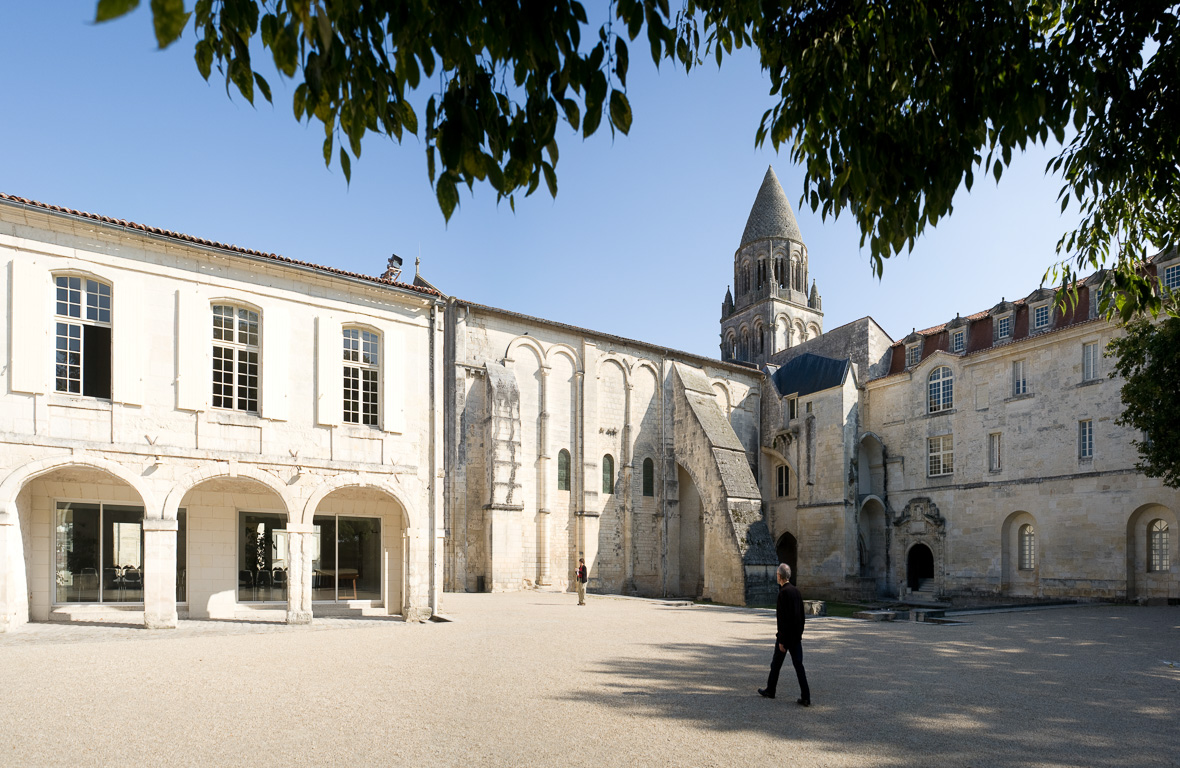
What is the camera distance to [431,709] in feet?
29.1

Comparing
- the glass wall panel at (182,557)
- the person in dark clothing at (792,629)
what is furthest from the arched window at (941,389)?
the glass wall panel at (182,557)

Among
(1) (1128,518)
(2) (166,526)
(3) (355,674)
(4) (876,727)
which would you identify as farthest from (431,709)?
(1) (1128,518)

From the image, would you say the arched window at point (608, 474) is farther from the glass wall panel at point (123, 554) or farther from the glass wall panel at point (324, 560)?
the glass wall panel at point (123, 554)

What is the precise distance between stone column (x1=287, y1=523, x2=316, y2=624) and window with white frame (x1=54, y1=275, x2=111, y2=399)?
4772 millimetres

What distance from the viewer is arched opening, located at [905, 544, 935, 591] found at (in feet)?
114

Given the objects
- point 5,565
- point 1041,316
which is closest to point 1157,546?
point 1041,316

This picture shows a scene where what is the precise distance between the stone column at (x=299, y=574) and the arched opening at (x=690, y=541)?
70.3 ft

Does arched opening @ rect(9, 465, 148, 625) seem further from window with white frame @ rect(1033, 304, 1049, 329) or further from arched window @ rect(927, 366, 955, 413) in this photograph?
window with white frame @ rect(1033, 304, 1049, 329)

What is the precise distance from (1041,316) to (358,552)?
89.7 ft

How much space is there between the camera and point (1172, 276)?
26.7 m

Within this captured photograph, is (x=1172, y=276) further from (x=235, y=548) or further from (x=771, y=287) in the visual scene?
(x=235, y=548)

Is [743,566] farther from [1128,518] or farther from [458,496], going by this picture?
[1128,518]

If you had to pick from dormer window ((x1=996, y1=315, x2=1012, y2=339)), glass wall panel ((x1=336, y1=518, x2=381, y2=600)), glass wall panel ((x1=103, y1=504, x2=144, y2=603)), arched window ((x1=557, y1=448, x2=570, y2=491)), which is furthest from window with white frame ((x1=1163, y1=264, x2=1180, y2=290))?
glass wall panel ((x1=103, y1=504, x2=144, y2=603))

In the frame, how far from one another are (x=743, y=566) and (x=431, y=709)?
2129 centimetres
